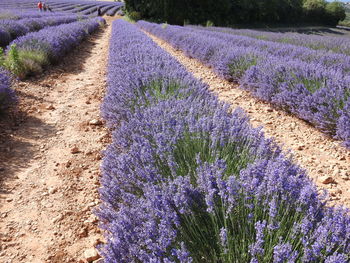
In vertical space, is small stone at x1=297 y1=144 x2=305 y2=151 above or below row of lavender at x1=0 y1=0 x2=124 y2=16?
below

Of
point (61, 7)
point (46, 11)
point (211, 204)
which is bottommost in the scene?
point (211, 204)

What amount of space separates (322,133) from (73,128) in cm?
302

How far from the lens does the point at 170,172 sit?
1.64 metres

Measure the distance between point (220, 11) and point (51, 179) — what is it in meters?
25.9

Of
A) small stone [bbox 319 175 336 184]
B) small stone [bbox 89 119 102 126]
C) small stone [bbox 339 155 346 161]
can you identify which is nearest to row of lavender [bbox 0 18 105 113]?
small stone [bbox 89 119 102 126]

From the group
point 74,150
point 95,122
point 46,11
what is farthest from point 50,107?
point 46,11

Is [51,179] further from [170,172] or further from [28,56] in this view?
[28,56]

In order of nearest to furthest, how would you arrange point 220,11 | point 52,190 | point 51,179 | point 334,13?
point 52,190 < point 51,179 < point 220,11 < point 334,13

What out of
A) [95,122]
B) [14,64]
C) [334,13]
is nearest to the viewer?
[95,122]

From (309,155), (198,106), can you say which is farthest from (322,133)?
(198,106)

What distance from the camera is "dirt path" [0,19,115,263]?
5.61 feet

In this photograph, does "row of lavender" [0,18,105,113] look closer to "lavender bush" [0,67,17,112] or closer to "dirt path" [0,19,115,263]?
"lavender bush" [0,67,17,112]

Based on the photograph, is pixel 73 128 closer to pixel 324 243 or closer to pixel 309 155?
pixel 309 155

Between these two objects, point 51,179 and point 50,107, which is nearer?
point 51,179
